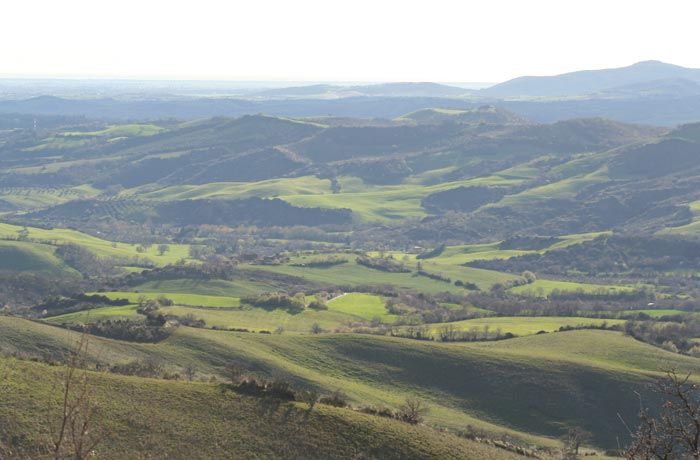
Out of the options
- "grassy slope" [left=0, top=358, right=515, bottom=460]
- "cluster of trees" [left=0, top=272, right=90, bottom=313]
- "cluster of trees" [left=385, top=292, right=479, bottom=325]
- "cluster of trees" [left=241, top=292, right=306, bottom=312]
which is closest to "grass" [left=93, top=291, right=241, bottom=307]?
"cluster of trees" [left=241, top=292, right=306, bottom=312]

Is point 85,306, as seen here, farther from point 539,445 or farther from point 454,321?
point 539,445

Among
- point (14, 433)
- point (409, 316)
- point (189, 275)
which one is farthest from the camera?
point (189, 275)

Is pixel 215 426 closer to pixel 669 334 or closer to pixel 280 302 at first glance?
pixel 669 334

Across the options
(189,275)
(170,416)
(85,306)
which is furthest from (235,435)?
(189,275)

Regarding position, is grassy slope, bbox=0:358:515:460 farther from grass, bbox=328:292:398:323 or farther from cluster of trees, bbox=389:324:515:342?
grass, bbox=328:292:398:323

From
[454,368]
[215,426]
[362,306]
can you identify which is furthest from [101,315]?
[215,426]

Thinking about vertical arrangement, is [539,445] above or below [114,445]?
below

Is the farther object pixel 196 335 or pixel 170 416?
pixel 196 335
